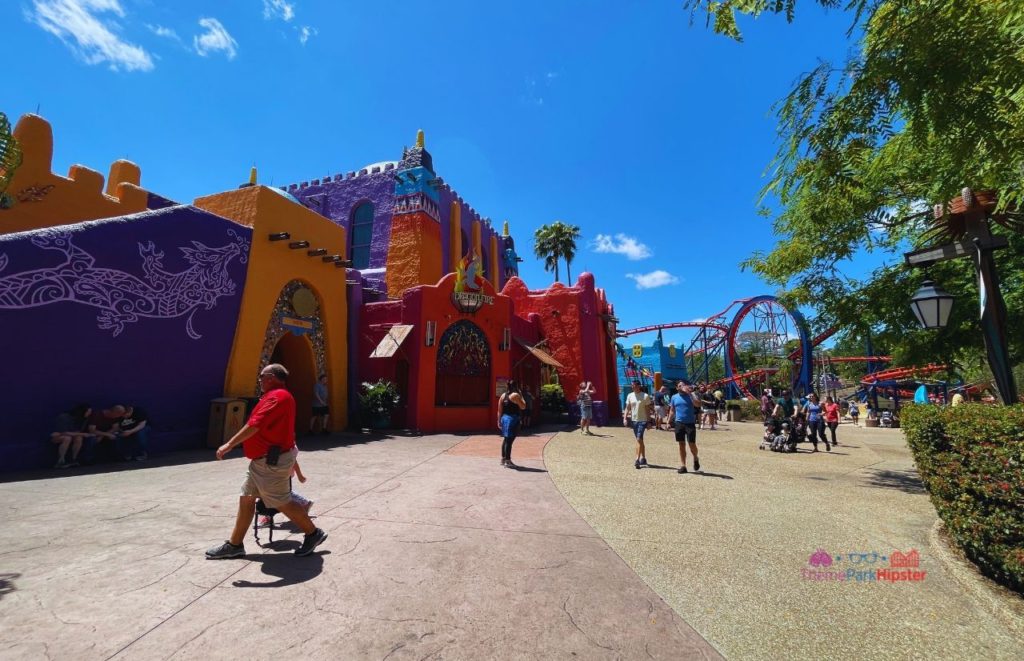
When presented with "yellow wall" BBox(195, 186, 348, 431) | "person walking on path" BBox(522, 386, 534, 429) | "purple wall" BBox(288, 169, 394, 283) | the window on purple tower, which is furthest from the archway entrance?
"person walking on path" BBox(522, 386, 534, 429)

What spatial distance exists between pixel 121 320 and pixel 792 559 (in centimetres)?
1121

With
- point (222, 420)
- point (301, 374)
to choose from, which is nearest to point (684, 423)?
point (222, 420)

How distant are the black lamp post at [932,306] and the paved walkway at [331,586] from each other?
4826mm

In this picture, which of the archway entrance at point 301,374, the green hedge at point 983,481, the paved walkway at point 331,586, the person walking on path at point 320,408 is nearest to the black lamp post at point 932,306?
the green hedge at point 983,481

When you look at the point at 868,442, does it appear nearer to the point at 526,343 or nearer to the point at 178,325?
the point at 526,343

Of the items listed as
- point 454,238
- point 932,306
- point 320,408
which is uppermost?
point 454,238

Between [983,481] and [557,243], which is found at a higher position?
[557,243]

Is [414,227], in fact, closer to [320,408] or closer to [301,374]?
[301,374]

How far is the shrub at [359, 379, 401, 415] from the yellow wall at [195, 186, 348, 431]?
41.8 inches

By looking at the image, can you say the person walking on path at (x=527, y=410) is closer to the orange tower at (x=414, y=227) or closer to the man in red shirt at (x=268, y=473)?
the orange tower at (x=414, y=227)

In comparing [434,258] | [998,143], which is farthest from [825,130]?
[434,258]

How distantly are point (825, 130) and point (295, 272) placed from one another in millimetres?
12390

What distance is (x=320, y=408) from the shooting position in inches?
470

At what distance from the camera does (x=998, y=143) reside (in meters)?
2.98
